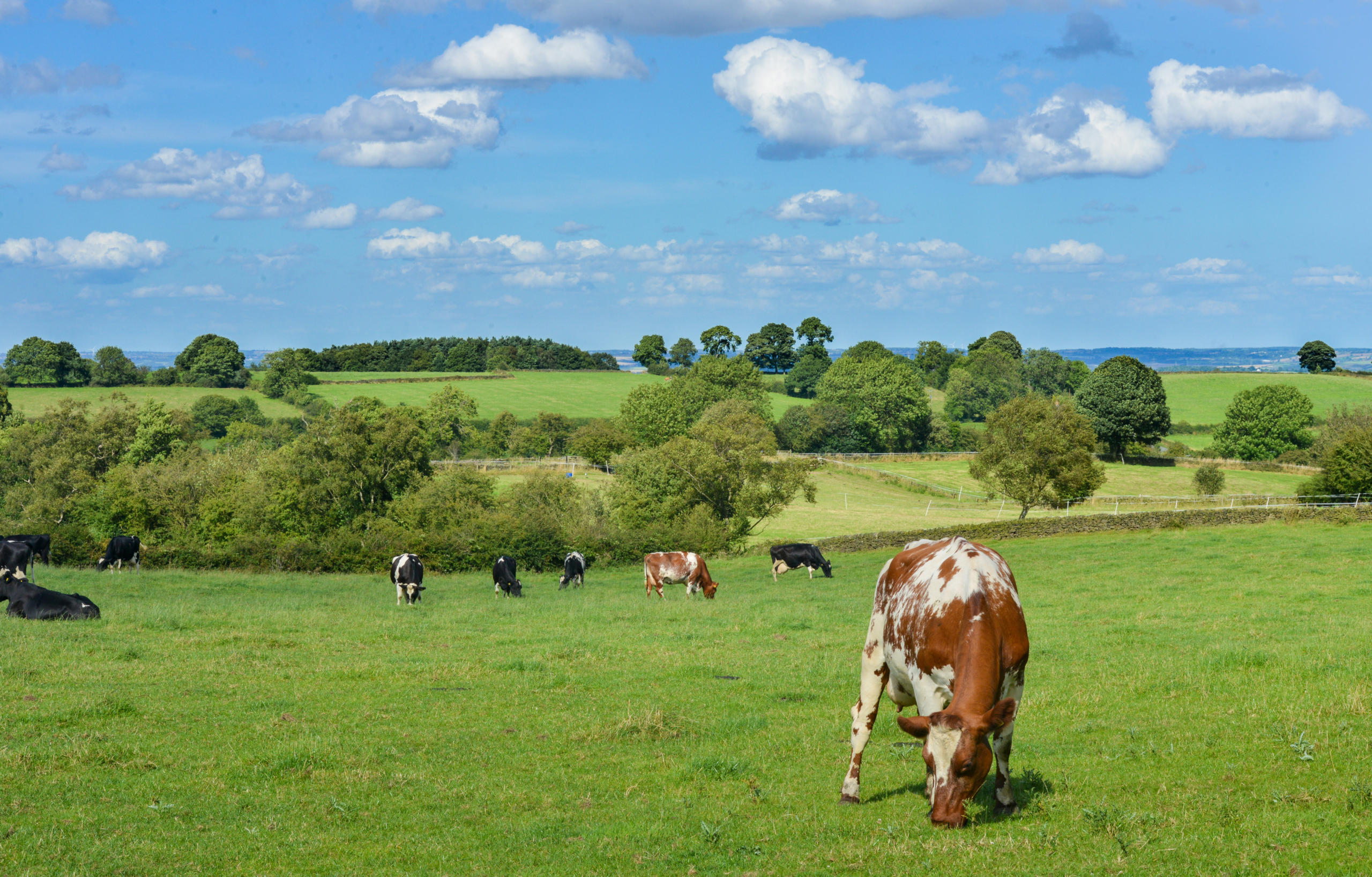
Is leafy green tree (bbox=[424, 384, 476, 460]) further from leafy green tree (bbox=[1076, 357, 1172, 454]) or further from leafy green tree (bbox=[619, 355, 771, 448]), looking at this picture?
leafy green tree (bbox=[1076, 357, 1172, 454])

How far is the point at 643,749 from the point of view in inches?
458

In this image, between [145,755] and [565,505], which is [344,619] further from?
[565,505]

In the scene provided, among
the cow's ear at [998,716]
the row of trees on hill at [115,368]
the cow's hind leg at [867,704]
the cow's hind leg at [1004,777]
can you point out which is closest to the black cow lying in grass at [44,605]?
the cow's hind leg at [867,704]

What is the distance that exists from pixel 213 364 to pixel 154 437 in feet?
185

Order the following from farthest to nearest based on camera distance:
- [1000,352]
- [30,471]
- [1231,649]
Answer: [1000,352]
[30,471]
[1231,649]

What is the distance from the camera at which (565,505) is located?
185ft

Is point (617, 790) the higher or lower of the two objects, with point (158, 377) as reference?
lower

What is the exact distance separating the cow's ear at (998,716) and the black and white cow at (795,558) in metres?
31.6

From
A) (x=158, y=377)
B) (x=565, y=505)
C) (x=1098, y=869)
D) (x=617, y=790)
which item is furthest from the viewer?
(x=158, y=377)

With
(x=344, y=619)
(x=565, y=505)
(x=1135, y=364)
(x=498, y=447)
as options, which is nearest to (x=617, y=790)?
(x=344, y=619)

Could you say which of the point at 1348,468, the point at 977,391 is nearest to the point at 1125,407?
the point at 977,391

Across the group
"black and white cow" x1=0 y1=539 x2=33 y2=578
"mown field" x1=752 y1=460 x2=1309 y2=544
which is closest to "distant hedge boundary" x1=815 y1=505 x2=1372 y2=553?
"mown field" x1=752 y1=460 x2=1309 y2=544

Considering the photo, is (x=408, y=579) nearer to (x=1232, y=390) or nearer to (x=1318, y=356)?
(x=1232, y=390)

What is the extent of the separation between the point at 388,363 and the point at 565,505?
128583 mm
